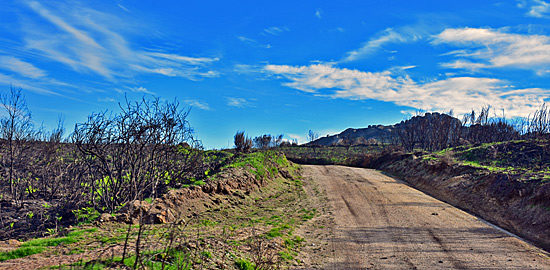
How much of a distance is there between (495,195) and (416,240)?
22.7 ft

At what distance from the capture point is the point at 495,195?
14305 mm

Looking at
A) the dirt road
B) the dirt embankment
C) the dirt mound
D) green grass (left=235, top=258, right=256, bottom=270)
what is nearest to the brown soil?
the dirt mound

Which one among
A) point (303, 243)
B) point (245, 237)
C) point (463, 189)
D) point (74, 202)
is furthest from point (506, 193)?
point (74, 202)

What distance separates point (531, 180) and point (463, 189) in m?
3.42

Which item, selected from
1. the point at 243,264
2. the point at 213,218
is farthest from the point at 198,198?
the point at 243,264

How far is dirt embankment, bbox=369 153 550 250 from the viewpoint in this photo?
1121 centimetres

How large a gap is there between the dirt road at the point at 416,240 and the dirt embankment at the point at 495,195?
0.89m

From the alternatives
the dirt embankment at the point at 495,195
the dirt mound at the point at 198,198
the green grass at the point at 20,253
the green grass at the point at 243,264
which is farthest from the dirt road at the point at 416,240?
the green grass at the point at 20,253

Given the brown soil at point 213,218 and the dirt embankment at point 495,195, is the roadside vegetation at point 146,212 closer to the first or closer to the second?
the brown soil at point 213,218

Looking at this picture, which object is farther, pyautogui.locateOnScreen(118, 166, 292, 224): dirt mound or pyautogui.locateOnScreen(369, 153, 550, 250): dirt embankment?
pyautogui.locateOnScreen(369, 153, 550, 250): dirt embankment

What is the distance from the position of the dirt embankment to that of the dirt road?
34.8 inches

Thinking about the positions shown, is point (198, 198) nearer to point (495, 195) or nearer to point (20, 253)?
point (20, 253)

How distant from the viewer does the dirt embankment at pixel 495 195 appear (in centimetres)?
1121

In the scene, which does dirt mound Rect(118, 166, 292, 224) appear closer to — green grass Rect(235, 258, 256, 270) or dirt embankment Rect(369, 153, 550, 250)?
green grass Rect(235, 258, 256, 270)
